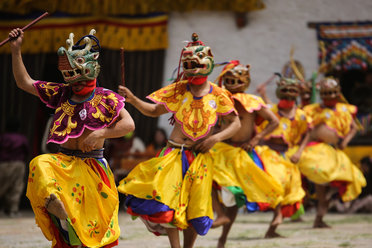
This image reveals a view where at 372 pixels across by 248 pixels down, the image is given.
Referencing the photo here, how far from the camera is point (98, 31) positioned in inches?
476

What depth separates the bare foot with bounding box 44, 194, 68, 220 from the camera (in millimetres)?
4711

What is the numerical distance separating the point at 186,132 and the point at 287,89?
3.19m

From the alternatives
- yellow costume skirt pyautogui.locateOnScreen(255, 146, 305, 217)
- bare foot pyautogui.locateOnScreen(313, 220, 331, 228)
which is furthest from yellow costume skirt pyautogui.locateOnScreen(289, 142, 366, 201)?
yellow costume skirt pyautogui.locateOnScreen(255, 146, 305, 217)

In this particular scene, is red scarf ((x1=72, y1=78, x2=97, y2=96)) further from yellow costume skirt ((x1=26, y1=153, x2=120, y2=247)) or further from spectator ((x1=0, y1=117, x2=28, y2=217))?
spectator ((x1=0, y1=117, x2=28, y2=217))

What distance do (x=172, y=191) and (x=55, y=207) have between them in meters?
1.47

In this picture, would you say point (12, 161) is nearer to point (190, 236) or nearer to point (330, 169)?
point (330, 169)

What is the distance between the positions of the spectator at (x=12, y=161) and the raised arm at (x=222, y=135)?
18.3 feet

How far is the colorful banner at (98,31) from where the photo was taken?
39.8ft

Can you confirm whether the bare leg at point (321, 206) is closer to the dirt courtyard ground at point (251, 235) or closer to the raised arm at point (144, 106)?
the dirt courtyard ground at point (251, 235)

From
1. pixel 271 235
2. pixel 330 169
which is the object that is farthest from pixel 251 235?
pixel 330 169

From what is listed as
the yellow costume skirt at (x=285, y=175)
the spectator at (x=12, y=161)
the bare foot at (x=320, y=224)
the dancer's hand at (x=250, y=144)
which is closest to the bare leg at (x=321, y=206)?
the bare foot at (x=320, y=224)

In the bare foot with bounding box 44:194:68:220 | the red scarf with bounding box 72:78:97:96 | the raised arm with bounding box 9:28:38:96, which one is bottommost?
the bare foot with bounding box 44:194:68:220

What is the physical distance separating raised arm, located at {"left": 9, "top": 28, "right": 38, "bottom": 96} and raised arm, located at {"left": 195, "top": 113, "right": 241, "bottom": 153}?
1.72m

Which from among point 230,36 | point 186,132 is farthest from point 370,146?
point 186,132
